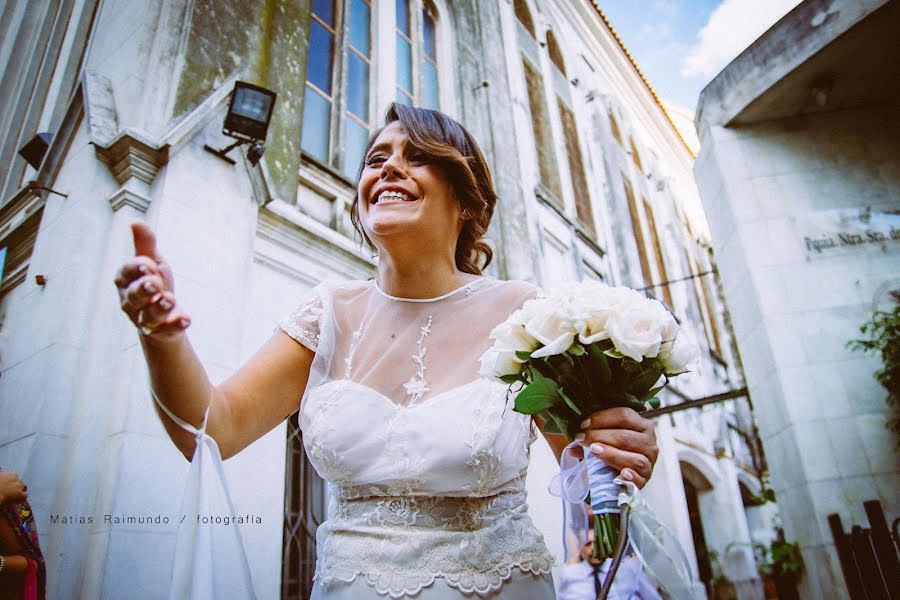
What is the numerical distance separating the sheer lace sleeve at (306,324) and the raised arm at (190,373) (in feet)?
0.08

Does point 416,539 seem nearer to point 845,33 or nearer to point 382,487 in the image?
point 382,487

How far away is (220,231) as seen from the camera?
3707 mm

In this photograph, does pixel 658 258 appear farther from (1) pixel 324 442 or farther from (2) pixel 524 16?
(1) pixel 324 442

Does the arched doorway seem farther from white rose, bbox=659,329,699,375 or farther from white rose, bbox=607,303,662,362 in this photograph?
white rose, bbox=607,303,662,362

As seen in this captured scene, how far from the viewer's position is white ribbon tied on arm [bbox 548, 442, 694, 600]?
1.05 m

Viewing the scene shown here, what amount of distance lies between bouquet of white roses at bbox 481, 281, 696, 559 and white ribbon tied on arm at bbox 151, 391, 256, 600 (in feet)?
2.35

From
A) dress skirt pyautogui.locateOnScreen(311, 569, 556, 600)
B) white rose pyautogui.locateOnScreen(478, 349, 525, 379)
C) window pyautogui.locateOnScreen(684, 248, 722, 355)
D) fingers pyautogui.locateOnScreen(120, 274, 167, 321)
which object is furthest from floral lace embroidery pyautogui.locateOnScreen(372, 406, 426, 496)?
window pyautogui.locateOnScreen(684, 248, 722, 355)

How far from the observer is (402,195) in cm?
186

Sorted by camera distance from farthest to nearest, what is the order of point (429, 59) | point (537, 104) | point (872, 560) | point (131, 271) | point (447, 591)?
1. point (537, 104)
2. point (429, 59)
3. point (872, 560)
4. point (447, 591)
5. point (131, 271)

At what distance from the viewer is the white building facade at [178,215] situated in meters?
2.89

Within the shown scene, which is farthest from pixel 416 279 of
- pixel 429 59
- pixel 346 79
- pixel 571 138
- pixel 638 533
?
pixel 571 138

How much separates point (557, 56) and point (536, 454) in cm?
1044

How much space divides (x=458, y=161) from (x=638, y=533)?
1.34 m

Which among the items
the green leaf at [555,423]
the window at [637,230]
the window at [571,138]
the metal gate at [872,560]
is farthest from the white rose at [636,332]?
the window at [637,230]
